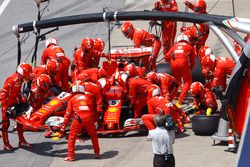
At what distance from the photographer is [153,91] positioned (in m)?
14.3

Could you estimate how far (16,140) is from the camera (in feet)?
49.8

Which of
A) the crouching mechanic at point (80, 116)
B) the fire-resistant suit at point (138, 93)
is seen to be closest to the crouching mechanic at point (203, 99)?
the fire-resistant suit at point (138, 93)

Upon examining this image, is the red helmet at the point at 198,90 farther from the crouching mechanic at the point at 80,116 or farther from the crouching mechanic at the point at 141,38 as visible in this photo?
the crouching mechanic at the point at 141,38

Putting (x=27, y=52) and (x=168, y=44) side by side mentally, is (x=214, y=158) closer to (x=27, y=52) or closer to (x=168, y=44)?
(x=168, y=44)

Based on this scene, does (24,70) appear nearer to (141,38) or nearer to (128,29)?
(128,29)

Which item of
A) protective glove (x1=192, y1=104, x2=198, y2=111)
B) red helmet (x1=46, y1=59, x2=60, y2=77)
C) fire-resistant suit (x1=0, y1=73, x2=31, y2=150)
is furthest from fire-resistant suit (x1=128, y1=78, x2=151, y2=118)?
fire-resistant suit (x1=0, y1=73, x2=31, y2=150)

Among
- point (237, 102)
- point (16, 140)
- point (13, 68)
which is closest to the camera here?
point (237, 102)

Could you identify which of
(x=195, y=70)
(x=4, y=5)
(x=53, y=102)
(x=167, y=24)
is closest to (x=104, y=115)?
(x=53, y=102)

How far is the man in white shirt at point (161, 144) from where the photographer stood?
11.4 m

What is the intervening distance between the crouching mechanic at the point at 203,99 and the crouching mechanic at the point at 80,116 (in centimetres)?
225

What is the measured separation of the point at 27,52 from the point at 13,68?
1.37m

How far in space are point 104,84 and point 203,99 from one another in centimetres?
199

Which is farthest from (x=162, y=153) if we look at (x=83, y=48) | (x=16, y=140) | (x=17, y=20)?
(x=17, y=20)

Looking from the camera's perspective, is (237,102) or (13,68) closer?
(237,102)
